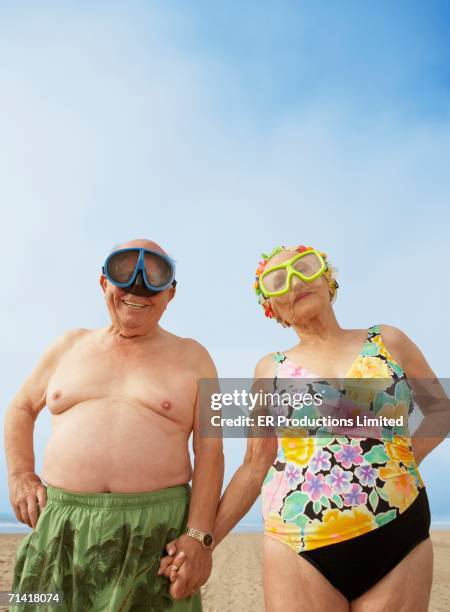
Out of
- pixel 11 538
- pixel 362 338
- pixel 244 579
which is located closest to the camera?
pixel 362 338

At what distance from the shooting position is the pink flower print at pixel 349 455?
9.66 ft

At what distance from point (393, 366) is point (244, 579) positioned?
1308 centimetres

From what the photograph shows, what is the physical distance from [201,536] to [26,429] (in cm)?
125

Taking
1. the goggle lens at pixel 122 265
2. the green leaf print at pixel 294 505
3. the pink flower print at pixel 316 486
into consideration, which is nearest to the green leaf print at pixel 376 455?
the pink flower print at pixel 316 486

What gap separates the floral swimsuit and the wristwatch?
34 cm

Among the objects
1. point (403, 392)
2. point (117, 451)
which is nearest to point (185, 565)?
point (117, 451)

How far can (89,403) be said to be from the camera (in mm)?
3391

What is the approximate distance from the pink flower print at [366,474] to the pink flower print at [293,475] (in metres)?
0.27

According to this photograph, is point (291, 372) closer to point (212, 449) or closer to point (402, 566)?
point (212, 449)

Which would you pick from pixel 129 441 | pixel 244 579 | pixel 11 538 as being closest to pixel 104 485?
pixel 129 441

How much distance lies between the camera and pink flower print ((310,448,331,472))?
9.71ft

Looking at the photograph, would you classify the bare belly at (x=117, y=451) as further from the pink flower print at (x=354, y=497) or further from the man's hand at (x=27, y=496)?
the pink flower print at (x=354, y=497)

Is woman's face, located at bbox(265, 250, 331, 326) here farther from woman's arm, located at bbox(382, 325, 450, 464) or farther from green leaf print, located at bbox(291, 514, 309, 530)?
green leaf print, located at bbox(291, 514, 309, 530)

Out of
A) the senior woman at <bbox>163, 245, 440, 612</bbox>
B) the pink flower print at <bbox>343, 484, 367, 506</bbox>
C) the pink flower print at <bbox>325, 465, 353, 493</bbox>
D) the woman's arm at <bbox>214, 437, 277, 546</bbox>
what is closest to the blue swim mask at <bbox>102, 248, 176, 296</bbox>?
the senior woman at <bbox>163, 245, 440, 612</bbox>
